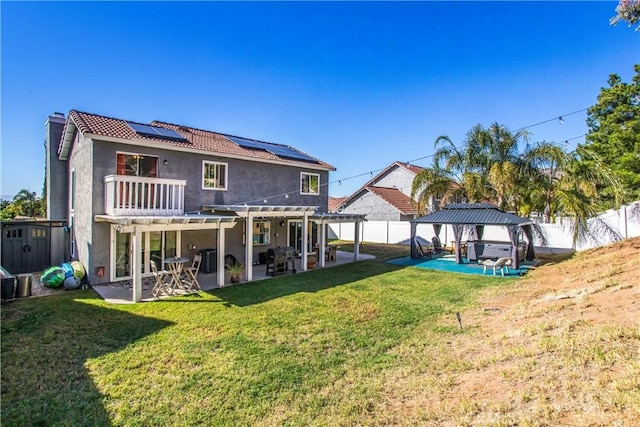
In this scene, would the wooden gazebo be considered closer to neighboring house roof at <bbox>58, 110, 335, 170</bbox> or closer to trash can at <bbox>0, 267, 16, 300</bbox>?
neighboring house roof at <bbox>58, 110, 335, 170</bbox>

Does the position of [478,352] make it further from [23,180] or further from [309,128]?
[23,180]

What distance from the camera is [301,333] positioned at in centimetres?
694

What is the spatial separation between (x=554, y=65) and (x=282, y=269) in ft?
51.8

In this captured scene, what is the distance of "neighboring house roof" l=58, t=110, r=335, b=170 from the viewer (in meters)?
11.3

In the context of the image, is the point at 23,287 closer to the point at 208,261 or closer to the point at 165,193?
the point at 165,193

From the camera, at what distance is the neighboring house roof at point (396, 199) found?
2827 cm

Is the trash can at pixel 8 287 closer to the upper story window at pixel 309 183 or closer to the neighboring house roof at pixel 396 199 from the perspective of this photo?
the upper story window at pixel 309 183

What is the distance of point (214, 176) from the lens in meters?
14.1

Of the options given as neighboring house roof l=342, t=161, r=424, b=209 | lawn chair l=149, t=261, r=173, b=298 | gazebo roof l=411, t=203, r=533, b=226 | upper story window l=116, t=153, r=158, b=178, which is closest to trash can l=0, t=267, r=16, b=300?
lawn chair l=149, t=261, r=173, b=298

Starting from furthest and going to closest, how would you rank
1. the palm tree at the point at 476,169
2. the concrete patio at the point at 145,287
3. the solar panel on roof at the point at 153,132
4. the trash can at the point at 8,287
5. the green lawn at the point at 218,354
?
the palm tree at the point at 476,169 < the solar panel on roof at the point at 153,132 < the concrete patio at the point at 145,287 < the trash can at the point at 8,287 < the green lawn at the point at 218,354

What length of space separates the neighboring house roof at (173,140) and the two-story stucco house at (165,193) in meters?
0.05

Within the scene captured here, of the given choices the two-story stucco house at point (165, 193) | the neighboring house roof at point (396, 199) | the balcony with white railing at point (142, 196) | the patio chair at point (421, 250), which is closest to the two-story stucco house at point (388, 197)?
the neighboring house roof at point (396, 199)

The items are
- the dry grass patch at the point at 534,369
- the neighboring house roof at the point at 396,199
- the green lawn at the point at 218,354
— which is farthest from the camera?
the neighboring house roof at the point at 396,199

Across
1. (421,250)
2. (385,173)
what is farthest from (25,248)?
(385,173)
